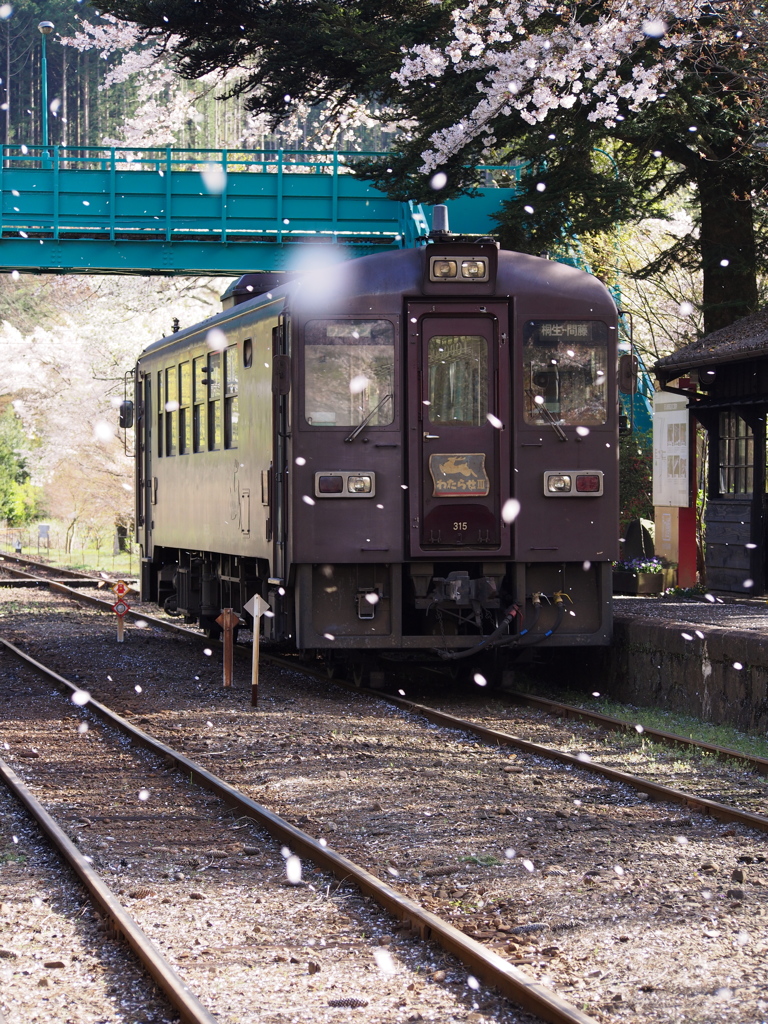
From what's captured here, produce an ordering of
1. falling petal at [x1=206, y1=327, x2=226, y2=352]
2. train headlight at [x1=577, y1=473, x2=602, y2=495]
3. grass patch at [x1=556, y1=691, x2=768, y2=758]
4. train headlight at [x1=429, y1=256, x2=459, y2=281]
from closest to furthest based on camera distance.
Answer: grass patch at [x1=556, y1=691, x2=768, y2=758] < train headlight at [x1=429, y1=256, x2=459, y2=281] < train headlight at [x1=577, y1=473, x2=602, y2=495] < falling petal at [x1=206, y1=327, x2=226, y2=352]

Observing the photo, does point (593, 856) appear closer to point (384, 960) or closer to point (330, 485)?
point (384, 960)

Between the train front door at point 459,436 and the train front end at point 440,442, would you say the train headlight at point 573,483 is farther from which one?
the train front door at point 459,436

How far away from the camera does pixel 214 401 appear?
13.8 metres

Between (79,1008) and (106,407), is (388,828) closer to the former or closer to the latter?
(79,1008)

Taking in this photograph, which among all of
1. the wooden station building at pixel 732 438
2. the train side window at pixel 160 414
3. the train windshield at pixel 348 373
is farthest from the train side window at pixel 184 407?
the wooden station building at pixel 732 438

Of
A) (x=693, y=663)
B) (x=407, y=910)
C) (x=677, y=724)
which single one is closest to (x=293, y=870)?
(x=407, y=910)

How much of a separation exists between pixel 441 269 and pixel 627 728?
12.6ft

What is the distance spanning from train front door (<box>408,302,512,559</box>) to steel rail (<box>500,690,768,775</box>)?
4.25ft

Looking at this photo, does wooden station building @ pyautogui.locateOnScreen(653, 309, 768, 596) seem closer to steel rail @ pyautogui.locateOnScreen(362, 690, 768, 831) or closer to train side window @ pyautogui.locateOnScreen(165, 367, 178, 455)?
train side window @ pyautogui.locateOnScreen(165, 367, 178, 455)

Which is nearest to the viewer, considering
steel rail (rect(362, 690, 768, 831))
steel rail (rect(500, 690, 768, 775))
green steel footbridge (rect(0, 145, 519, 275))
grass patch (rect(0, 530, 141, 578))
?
steel rail (rect(362, 690, 768, 831))

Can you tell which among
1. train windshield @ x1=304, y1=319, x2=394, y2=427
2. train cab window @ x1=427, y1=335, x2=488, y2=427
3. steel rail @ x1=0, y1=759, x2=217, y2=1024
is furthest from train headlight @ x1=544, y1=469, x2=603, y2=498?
steel rail @ x1=0, y1=759, x2=217, y2=1024

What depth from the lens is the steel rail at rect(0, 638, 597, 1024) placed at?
4.50m

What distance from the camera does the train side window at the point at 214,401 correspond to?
538 inches

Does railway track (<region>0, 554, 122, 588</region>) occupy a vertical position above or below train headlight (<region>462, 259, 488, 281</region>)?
below
